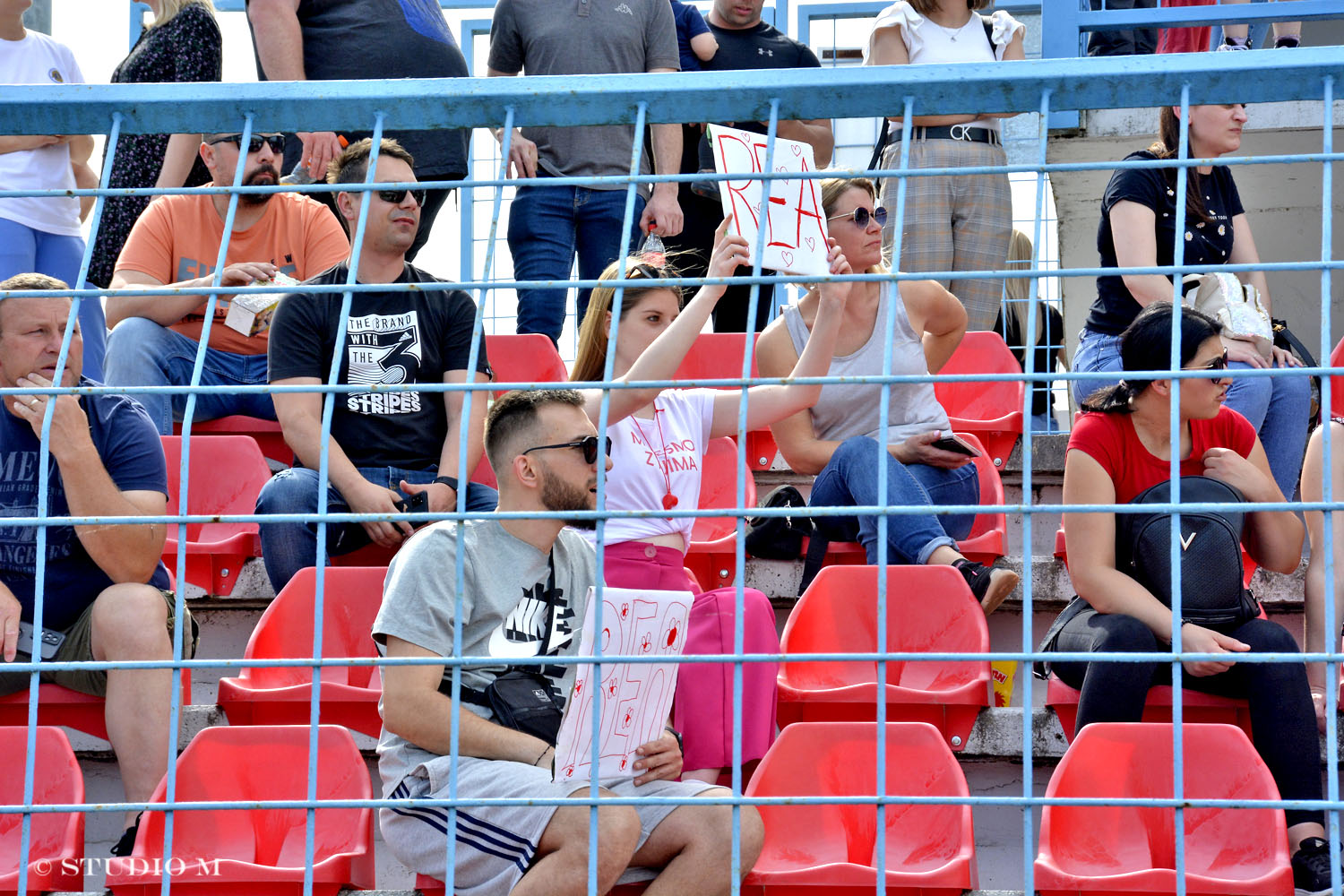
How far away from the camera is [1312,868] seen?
2.77 m

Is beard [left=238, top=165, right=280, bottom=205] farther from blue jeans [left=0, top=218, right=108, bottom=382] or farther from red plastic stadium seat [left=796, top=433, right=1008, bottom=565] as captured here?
red plastic stadium seat [left=796, top=433, right=1008, bottom=565]

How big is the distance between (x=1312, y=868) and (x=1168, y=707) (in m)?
0.50

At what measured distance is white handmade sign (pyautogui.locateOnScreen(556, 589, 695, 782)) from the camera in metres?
2.24

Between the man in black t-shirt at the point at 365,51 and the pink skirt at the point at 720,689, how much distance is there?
2.49 metres

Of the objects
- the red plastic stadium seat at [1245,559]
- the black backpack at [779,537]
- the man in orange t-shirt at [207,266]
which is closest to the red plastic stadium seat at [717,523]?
the black backpack at [779,537]

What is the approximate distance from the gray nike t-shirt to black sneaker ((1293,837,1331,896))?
1.51m

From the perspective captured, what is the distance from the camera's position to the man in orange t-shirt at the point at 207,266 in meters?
4.69

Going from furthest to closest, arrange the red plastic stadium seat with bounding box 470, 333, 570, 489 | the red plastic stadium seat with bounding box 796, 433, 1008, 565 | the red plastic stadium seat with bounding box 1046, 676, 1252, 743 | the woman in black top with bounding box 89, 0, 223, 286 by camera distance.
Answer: the woman in black top with bounding box 89, 0, 223, 286, the red plastic stadium seat with bounding box 470, 333, 570, 489, the red plastic stadium seat with bounding box 796, 433, 1008, 565, the red plastic stadium seat with bounding box 1046, 676, 1252, 743

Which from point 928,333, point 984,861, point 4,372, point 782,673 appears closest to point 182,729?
point 4,372

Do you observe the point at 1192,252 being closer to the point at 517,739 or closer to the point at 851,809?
the point at 851,809

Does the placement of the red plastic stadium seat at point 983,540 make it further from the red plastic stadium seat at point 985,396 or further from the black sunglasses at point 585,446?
the black sunglasses at point 585,446

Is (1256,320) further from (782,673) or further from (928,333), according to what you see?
(782,673)

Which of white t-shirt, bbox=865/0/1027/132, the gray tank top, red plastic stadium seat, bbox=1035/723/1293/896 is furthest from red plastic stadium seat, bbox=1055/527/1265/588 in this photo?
white t-shirt, bbox=865/0/1027/132

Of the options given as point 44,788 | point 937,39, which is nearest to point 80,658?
point 44,788
